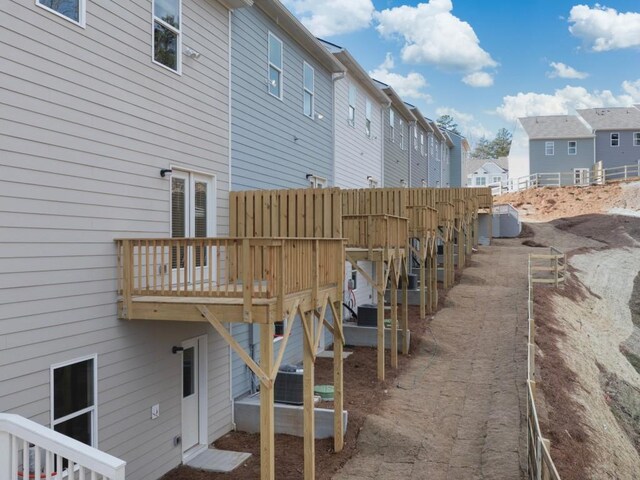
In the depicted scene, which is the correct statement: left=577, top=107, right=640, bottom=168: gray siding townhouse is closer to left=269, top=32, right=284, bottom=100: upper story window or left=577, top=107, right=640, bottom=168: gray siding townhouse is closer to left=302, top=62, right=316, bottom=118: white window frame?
left=302, top=62, right=316, bottom=118: white window frame

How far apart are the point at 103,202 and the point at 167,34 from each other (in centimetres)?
326

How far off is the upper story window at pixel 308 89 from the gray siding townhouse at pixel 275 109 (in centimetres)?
3

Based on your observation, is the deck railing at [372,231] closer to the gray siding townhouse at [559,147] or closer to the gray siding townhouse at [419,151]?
the gray siding townhouse at [419,151]

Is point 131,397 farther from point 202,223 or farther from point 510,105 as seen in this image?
point 510,105

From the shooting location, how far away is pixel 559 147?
4984 cm

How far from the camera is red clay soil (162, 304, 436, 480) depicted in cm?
879

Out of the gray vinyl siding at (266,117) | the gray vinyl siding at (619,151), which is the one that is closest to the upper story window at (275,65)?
the gray vinyl siding at (266,117)

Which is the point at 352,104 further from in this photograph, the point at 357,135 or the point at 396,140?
the point at 396,140

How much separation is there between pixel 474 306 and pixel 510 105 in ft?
412

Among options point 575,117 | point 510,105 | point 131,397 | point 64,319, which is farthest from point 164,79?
point 510,105

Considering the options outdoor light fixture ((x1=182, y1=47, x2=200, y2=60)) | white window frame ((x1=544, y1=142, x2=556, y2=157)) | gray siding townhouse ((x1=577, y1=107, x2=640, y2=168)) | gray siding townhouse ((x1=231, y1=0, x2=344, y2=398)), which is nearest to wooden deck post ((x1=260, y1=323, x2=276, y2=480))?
gray siding townhouse ((x1=231, y1=0, x2=344, y2=398))

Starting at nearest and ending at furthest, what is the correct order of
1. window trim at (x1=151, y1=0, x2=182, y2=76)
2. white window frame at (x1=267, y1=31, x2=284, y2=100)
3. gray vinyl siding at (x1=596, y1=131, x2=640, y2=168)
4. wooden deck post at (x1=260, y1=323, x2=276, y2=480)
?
1. wooden deck post at (x1=260, y1=323, x2=276, y2=480)
2. window trim at (x1=151, y1=0, x2=182, y2=76)
3. white window frame at (x1=267, y1=31, x2=284, y2=100)
4. gray vinyl siding at (x1=596, y1=131, x2=640, y2=168)

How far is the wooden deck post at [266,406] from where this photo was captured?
6.84 meters

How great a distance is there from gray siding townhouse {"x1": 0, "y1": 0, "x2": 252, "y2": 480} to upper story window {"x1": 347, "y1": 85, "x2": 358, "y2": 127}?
29.2ft
